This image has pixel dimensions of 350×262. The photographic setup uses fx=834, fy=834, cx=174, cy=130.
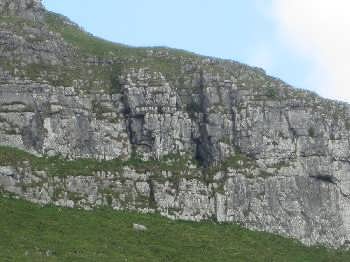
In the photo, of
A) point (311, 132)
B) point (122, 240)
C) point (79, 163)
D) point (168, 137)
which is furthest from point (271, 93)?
point (122, 240)

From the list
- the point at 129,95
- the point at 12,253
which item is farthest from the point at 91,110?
the point at 12,253

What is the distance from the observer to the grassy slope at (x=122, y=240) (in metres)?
94.7

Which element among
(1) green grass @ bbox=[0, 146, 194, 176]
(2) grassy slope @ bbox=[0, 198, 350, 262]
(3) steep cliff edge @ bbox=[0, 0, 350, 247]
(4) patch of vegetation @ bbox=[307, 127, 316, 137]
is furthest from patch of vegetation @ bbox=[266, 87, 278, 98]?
(2) grassy slope @ bbox=[0, 198, 350, 262]

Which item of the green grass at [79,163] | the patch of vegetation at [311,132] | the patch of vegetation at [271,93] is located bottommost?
the green grass at [79,163]

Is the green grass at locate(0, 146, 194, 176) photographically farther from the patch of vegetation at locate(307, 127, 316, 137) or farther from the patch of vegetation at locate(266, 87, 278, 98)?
the patch of vegetation at locate(307, 127, 316, 137)

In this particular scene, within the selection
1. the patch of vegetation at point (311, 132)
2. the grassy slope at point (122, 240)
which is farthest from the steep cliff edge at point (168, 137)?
the grassy slope at point (122, 240)

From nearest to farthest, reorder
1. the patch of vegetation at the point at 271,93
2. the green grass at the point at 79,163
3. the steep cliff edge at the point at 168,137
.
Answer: the green grass at the point at 79,163 < the steep cliff edge at the point at 168,137 < the patch of vegetation at the point at 271,93

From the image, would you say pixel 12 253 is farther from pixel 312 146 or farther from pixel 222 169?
pixel 312 146

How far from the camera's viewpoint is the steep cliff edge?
11606 cm

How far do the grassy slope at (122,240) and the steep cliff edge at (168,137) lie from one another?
3295mm

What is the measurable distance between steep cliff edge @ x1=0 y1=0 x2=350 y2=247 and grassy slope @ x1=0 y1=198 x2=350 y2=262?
3.30 meters

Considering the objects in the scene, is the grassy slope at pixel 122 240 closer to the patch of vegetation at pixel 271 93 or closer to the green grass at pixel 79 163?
the green grass at pixel 79 163

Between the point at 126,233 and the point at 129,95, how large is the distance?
2749cm

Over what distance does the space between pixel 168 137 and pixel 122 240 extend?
25.2 metres
